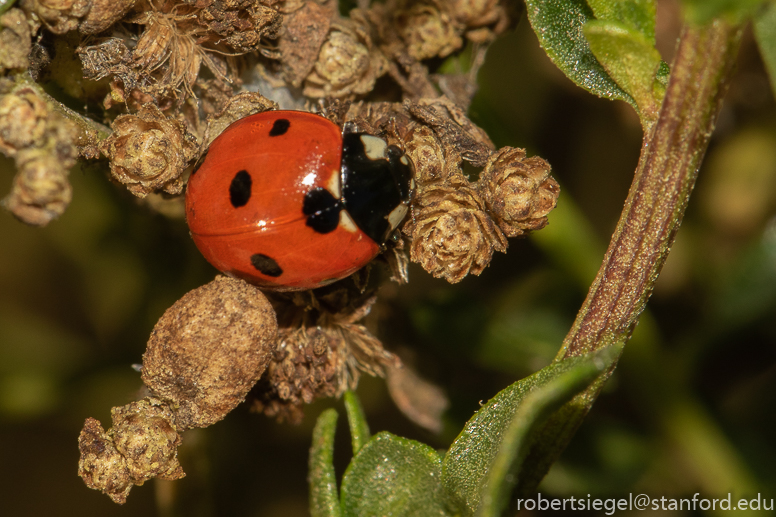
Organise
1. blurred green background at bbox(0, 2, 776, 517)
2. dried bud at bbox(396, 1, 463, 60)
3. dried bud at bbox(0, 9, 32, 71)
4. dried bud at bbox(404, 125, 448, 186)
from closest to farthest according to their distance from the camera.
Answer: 1. dried bud at bbox(0, 9, 32, 71)
2. dried bud at bbox(404, 125, 448, 186)
3. dried bud at bbox(396, 1, 463, 60)
4. blurred green background at bbox(0, 2, 776, 517)

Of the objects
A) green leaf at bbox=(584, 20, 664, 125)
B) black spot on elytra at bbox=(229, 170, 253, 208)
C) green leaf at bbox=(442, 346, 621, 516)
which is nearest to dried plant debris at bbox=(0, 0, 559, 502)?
black spot on elytra at bbox=(229, 170, 253, 208)

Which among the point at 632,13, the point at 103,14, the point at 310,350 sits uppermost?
the point at 632,13

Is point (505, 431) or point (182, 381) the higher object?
point (505, 431)

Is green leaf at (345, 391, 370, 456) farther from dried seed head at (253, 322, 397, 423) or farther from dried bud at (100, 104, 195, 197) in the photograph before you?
dried bud at (100, 104, 195, 197)

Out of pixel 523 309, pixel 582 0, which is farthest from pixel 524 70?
pixel 582 0

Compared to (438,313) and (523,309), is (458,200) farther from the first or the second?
(523,309)

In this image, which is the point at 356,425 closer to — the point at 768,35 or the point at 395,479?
the point at 395,479

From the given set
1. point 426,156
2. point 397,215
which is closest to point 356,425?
point 397,215
